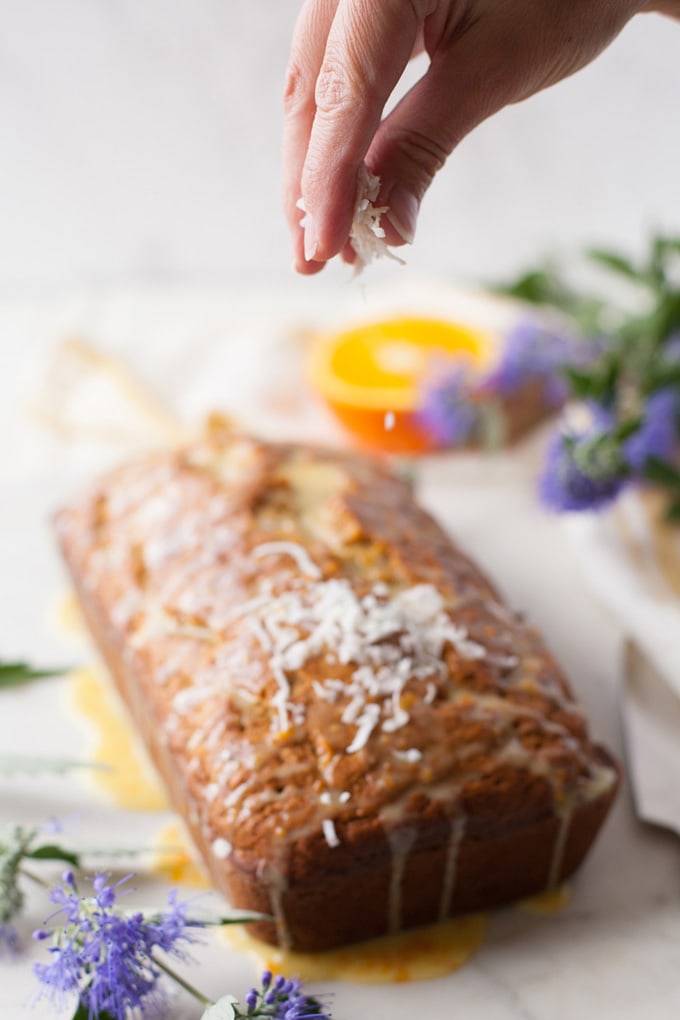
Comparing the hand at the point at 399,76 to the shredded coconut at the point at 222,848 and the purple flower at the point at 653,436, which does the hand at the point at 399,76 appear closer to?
the shredded coconut at the point at 222,848

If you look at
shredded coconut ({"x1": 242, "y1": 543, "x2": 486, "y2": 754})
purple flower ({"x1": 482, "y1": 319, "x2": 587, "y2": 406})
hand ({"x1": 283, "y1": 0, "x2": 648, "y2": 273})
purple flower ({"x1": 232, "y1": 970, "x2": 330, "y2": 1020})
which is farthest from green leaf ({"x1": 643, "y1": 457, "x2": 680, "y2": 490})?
purple flower ({"x1": 232, "y1": 970, "x2": 330, "y2": 1020})

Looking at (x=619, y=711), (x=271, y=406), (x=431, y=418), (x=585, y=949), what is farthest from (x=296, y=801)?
(x=271, y=406)

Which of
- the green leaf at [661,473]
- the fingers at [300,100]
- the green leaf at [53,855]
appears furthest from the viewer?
the green leaf at [661,473]

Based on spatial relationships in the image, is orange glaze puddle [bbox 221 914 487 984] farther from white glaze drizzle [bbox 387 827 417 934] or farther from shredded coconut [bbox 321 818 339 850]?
shredded coconut [bbox 321 818 339 850]

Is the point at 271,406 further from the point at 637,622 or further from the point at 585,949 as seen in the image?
the point at 585,949

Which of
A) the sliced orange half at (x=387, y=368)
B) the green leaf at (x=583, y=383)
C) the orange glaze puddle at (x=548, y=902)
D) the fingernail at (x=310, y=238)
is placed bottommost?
the orange glaze puddle at (x=548, y=902)

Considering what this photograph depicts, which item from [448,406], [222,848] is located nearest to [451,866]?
[222,848]

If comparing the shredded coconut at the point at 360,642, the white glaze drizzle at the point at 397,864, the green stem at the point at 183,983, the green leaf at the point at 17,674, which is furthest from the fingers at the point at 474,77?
the green leaf at the point at 17,674
